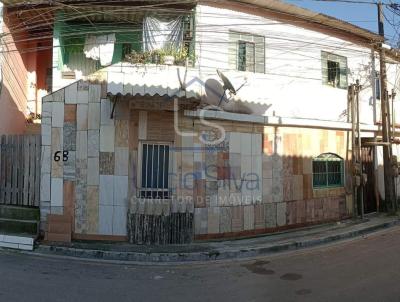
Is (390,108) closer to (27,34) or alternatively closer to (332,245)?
(332,245)

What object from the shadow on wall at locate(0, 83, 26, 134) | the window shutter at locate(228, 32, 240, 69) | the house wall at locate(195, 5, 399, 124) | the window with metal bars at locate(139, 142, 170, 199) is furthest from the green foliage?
the shadow on wall at locate(0, 83, 26, 134)

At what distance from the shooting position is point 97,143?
992 cm

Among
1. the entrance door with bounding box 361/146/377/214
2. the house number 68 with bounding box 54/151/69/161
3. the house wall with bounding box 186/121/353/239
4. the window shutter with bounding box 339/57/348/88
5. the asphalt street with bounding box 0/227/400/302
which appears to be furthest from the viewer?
the entrance door with bounding box 361/146/377/214

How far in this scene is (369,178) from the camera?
49.0 feet

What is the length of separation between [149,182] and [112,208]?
3.32ft

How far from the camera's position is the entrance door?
48.2ft

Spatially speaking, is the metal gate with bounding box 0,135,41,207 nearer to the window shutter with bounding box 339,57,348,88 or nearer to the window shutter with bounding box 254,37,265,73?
the window shutter with bounding box 254,37,265,73

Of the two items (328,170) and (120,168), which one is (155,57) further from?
(328,170)

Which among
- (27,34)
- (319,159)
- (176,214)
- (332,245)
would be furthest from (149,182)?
(27,34)

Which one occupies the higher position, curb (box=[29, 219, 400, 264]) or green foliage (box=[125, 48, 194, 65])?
green foliage (box=[125, 48, 194, 65])

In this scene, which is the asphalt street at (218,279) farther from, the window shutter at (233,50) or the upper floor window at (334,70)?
the upper floor window at (334,70)

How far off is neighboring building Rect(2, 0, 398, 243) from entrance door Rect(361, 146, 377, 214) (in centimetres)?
120

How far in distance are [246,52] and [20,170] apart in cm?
646

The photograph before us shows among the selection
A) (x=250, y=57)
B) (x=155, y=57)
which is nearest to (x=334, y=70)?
(x=250, y=57)
